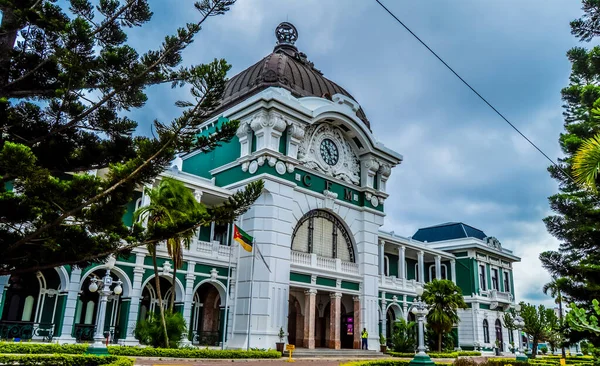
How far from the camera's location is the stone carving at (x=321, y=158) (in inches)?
1008

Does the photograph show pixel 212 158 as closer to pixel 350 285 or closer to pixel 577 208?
pixel 350 285

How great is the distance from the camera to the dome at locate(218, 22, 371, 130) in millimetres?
26547

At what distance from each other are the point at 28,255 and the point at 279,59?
21616mm

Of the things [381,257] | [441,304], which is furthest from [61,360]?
[381,257]

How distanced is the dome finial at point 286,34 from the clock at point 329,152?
9.75m

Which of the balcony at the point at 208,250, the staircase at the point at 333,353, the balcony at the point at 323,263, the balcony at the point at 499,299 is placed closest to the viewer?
the staircase at the point at 333,353

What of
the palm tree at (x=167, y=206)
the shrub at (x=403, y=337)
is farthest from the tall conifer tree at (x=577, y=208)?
the palm tree at (x=167, y=206)

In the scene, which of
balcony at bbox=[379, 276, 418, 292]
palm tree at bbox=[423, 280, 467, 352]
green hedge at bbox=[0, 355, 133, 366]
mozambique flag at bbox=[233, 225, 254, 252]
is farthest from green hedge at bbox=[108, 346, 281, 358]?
balcony at bbox=[379, 276, 418, 292]

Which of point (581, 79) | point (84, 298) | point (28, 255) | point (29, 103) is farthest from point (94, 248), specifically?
point (581, 79)

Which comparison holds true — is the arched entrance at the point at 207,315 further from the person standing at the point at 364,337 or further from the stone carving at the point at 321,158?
the stone carving at the point at 321,158

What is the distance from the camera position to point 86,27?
887 centimetres

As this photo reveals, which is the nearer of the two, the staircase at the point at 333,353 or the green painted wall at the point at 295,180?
the staircase at the point at 333,353

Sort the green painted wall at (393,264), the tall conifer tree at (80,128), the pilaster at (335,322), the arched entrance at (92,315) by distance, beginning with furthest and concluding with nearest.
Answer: the green painted wall at (393,264)
the pilaster at (335,322)
the arched entrance at (92,315)
the tall conifer tree at (80,128)

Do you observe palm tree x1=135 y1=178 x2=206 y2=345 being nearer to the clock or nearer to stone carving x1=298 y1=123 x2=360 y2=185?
stone carving x1=298 y1=123 x2=360 y2=185
